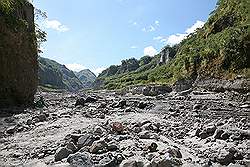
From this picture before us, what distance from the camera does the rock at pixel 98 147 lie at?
12.2 m

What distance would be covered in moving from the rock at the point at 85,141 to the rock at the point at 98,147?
0.47 metres

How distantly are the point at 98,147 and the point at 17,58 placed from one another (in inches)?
857

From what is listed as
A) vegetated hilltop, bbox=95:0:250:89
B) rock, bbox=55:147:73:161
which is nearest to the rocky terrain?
rock, bbox=55:147:73:161

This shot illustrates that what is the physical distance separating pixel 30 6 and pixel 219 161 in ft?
97.2

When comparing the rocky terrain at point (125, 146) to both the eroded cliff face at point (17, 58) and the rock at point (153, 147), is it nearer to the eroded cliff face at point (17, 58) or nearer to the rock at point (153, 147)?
the rock at point (153, 147)

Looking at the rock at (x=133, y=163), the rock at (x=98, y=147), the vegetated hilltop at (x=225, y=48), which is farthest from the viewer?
the vegetated hilltop at (x=225, y=48)

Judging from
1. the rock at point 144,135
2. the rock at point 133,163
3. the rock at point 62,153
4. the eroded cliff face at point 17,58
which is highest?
the eroded cliff face at point 17,58

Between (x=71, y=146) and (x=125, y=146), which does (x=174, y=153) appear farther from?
(x=71, y=146)

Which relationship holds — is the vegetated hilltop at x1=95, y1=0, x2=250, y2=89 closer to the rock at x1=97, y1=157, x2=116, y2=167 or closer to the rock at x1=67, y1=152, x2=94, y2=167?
the rock at x1=97, y1=157, x2=116, y2=167

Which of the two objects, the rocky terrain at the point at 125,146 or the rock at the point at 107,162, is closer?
the rock at the point at 107,162

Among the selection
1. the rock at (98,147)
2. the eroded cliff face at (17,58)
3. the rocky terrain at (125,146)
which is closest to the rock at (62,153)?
the rocky terrain at (125,146)

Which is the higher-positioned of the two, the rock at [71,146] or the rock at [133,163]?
the rock at [71,146]

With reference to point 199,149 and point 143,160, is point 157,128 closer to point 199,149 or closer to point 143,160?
point 199,149

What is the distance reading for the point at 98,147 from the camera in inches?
483
